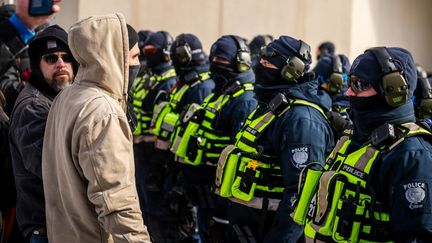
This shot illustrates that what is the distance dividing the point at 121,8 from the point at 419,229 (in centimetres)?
1331

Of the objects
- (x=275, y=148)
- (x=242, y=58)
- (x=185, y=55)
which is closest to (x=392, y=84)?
(x=275, y=148)

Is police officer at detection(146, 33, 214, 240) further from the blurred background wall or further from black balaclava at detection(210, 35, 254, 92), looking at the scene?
the blurred background wall

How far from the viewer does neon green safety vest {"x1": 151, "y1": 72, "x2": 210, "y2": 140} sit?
348 inches

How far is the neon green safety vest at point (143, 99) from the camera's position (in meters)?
10.2

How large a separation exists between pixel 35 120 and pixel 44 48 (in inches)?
23.2

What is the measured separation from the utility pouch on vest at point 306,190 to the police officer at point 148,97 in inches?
200

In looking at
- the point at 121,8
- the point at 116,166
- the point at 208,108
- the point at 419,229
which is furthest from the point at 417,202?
the point at 121,8

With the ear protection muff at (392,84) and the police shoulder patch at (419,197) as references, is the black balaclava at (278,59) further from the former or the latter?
the police shoulder patch at (419,197)

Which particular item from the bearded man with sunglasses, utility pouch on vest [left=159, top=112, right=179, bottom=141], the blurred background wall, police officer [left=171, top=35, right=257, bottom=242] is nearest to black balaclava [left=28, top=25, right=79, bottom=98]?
the bearded man with sunglasses

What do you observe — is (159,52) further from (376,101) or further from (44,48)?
(376,101)

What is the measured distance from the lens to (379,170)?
4.24 meters

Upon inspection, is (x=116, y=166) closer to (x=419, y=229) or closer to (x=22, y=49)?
(x=419, y=229)

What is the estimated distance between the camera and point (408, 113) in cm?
439

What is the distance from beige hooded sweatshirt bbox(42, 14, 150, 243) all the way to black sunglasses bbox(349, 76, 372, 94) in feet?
4.18
